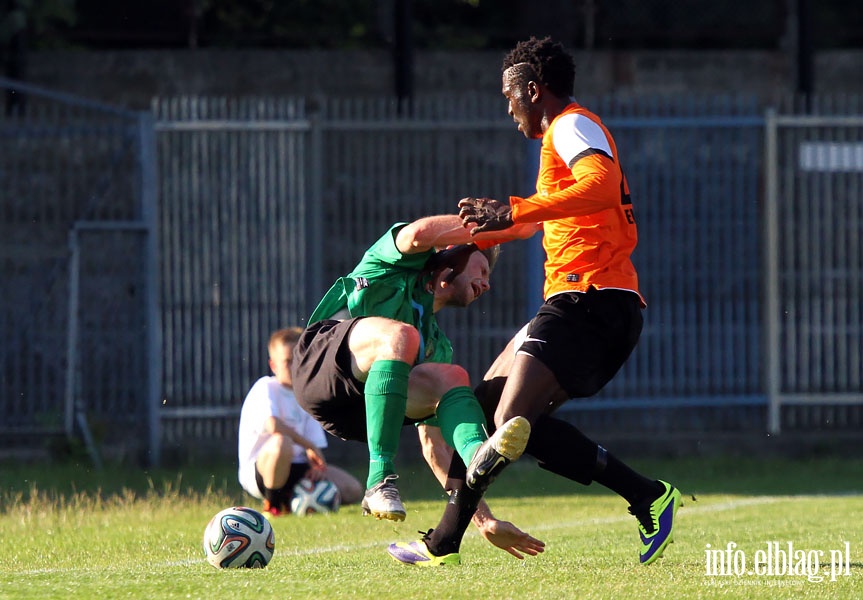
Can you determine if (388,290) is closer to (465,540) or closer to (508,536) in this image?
(508,536)

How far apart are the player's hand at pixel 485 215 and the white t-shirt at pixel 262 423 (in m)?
4.22

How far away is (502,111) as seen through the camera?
13625mm

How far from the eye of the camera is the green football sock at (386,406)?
21.6 ft

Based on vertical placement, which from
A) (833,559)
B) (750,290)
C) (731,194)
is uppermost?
(731,194)

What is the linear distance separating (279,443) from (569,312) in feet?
13.3

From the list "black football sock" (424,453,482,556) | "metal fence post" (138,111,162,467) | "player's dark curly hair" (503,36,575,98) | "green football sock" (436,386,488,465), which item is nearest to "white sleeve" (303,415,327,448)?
"metal fence post" (138,111,162,467)

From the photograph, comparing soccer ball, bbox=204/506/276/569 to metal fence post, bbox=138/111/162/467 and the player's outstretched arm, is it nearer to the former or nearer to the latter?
the player's outstretched arm

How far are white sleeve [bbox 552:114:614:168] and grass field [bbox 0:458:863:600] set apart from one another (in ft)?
5.62

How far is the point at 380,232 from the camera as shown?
539 inches

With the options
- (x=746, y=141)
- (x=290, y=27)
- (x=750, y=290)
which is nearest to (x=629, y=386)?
(x=750, y=290)

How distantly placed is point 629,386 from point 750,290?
1370mm

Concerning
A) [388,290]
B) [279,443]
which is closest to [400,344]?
[388,290]

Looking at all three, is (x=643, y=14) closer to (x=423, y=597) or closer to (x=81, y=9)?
(x=81, y=9)

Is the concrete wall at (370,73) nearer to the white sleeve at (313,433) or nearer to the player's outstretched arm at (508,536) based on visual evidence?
the white sleeve at (313,433)
